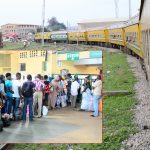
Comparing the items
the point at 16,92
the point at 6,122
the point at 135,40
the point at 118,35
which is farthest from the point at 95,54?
A: the point at 118,35

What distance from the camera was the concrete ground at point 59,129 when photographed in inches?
180

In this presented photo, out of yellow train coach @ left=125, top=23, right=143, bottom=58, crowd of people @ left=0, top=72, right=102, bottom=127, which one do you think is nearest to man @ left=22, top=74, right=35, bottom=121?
crowd of people @ left=0, top=72, right=102, bottom=127

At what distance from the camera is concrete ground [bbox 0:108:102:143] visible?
4570 millimetres

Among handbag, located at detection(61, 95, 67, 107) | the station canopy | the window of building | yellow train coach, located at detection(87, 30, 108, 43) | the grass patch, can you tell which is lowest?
the grass patch

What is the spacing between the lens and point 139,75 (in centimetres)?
1648

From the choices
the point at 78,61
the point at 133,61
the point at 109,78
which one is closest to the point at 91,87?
the point at 78,61

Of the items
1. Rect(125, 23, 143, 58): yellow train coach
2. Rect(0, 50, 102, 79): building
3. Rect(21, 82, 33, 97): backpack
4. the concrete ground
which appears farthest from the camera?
Rect(125, 23, 143, 58): yellow train coach

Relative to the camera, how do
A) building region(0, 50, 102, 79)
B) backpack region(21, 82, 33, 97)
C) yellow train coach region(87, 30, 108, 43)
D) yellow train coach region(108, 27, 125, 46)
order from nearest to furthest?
building region(0, 50, 102, 79)
backpack region(21, 82, 33, 97)
yellow train coach region(87, 30, 108, 43)
yellow train coach region(108, 27, 125, 46)

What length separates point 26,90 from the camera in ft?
15.5

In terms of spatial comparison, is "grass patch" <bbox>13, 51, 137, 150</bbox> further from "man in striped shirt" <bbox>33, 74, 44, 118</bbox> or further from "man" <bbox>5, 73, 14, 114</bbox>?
"man" <bbox>5, 73, 14, 114</bbox>

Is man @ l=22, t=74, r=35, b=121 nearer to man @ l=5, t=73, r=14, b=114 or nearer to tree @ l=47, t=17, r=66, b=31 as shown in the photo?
man @ l=5, t=73, r=14, b=114

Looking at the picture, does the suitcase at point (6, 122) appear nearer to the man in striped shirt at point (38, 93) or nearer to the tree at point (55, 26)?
the man in striped shirt at point (38, 93)

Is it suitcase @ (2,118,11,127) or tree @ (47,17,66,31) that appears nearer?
suitcase @ (2,118,11,127)

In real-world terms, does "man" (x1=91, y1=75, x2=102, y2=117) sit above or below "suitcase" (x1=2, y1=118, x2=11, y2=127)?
above
